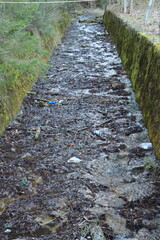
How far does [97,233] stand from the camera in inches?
129

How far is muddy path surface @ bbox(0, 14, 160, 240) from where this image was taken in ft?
11.5

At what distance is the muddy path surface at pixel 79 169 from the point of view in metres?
3.49

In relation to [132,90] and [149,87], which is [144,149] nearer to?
[149,87]

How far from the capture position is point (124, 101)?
7484 millimetres

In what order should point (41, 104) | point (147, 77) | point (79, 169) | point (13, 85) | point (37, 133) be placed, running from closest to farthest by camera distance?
point (79, 169) < point (37, 133) < point (147, 77) < point (13, 85) < point (41, 104)

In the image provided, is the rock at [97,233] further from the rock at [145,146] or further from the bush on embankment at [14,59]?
the bush on embankment at [14,59]

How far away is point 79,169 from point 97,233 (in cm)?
149

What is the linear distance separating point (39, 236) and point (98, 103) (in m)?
4.60

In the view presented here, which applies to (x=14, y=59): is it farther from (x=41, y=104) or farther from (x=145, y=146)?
(x=145, y=146)

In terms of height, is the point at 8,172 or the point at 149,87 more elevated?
the point at 149,87

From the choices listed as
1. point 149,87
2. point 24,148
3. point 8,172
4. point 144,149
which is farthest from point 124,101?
point 8,172

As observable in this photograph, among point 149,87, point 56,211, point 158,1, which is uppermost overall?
point 158,1

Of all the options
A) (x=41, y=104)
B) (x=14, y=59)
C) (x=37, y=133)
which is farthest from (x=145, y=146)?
(x=14, y=59)

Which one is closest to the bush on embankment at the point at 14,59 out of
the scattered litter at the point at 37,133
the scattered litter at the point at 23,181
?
the scattered litter at the point at 37,133
